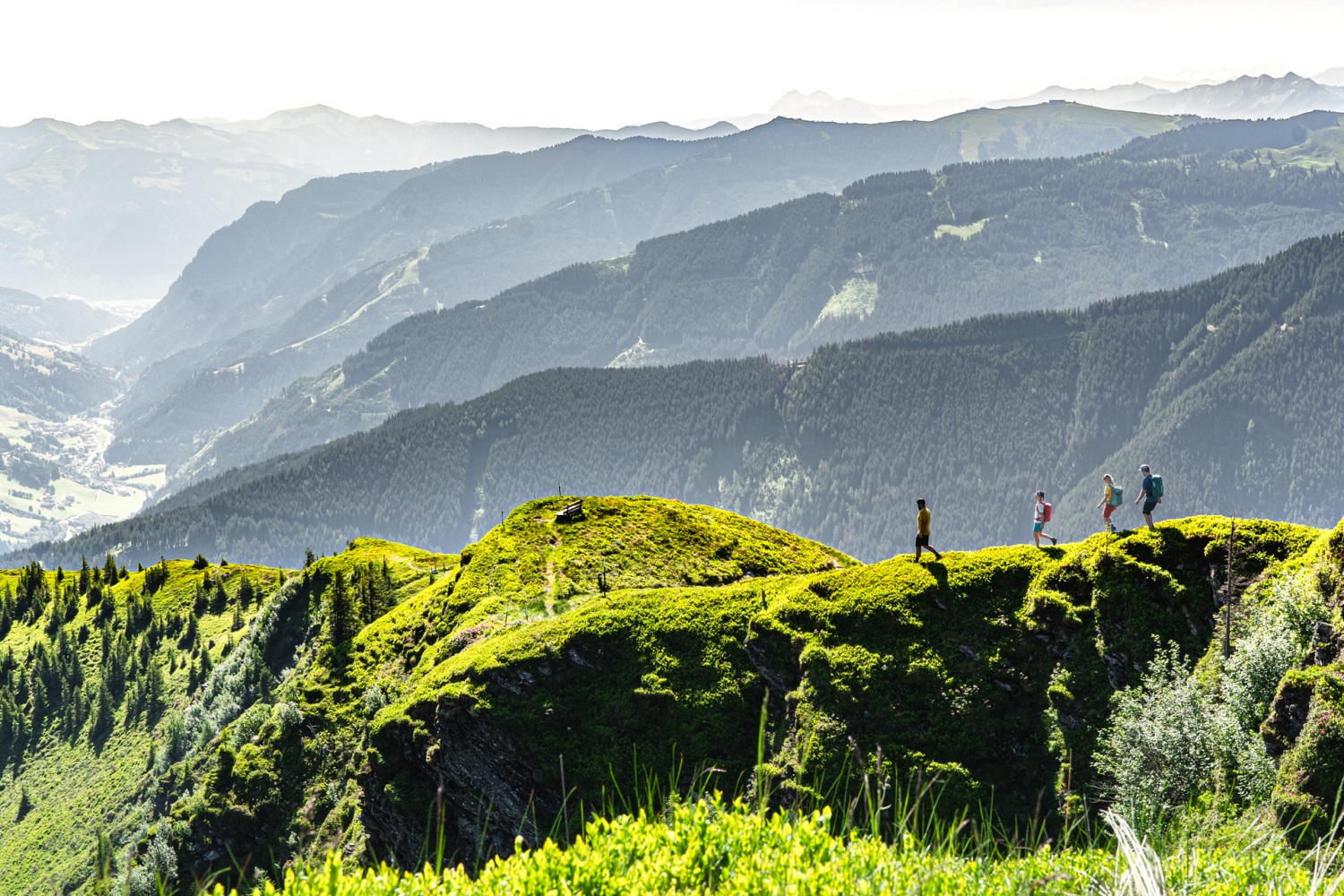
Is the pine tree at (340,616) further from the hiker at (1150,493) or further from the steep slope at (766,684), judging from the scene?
the hiker at (1150,493)

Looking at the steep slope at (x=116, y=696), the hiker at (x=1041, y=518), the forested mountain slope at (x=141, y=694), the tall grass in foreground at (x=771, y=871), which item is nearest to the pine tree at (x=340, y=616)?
the forested mountain slope at (x=141, y=694)

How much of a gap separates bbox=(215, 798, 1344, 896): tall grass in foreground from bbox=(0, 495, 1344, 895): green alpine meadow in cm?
8

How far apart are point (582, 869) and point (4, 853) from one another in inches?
5944

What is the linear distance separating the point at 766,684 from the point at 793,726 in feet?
11.4

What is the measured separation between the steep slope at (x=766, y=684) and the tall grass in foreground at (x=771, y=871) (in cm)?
1726

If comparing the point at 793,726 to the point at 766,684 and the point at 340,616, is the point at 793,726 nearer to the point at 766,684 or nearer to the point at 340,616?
the point at 766,684

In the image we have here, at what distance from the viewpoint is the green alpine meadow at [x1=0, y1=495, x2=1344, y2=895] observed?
18.0 meters

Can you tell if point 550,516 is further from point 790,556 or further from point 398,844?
point 398,844

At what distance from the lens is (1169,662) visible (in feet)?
141

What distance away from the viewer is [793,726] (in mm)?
48875

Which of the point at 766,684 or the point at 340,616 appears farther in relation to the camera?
the point at 340,616

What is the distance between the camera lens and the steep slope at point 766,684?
44.6 meters

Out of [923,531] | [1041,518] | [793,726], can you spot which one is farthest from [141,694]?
[1041,518]

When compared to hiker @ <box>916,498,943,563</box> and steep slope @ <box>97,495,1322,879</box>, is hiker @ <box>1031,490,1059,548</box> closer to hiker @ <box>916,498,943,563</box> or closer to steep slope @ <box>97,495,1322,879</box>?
steep slope @ <box>97,495,1322,879</box>
